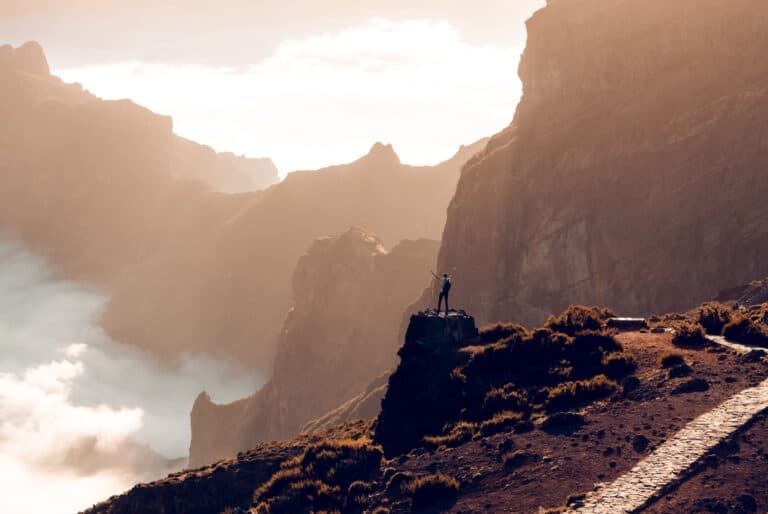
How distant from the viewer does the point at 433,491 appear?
1265 inches

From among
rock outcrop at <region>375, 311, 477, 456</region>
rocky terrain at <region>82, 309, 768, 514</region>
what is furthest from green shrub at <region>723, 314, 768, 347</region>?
rock outcrop at <region>375, 311, 477, 456</region>

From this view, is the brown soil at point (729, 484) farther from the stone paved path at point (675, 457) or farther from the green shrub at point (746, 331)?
the green shrub at point (746, 331)

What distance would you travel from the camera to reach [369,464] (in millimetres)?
38625

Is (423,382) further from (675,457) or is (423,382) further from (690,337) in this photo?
(675,457)

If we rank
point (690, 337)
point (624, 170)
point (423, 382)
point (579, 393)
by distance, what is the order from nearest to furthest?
point (579, 393) < point (690, 337) < point (423, 382) < point (624, 170)

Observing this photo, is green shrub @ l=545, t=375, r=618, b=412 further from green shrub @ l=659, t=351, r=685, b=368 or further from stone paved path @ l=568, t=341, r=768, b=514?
stone paved path @ l=568, t=341, r=768, b=514

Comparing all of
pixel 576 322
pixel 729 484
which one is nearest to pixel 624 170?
pixel 576 322

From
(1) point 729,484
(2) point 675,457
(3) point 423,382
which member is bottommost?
(1) point 729,484

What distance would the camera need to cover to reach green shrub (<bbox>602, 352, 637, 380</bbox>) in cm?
4003

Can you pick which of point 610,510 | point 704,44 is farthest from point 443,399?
point 704,44

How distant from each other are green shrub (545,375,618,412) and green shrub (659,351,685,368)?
9.44 feet

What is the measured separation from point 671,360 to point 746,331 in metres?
5.69

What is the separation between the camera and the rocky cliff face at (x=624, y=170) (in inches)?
4616

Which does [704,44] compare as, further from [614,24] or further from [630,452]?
[630,452]
